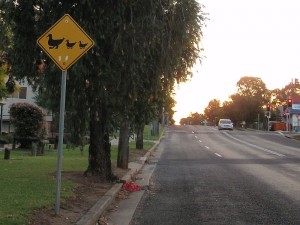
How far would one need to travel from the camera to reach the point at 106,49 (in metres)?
10.9

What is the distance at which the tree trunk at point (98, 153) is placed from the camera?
40.8ft

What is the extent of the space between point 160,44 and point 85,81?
1918mm

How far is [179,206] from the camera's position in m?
9.99

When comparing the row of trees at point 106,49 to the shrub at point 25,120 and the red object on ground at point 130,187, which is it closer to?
the red object on ground at point 130,187

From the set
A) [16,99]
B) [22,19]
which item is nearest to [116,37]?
[22,19]

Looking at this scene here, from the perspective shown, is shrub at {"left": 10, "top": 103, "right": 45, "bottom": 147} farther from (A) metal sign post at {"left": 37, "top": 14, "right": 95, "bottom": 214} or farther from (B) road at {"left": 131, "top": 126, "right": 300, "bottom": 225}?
(A) metal sign post at {"left": 37, "top": 14, "right": 95, "bottom": 214}

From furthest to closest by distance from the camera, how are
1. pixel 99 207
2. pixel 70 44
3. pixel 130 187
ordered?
pixel 130 187, pixel 99 207, pixel 70 44

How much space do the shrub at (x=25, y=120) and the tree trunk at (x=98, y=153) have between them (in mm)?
16361

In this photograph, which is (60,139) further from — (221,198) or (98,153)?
(98,153)

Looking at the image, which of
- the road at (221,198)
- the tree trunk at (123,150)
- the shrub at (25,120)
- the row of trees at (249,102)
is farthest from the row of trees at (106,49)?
the row of trees at (249,102)

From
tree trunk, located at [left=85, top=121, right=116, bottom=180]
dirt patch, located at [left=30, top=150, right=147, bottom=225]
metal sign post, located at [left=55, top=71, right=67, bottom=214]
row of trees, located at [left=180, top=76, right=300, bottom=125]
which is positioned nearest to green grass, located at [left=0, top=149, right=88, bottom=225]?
dirt patch, located at [left=30, top=150, right=147, bottom=225]

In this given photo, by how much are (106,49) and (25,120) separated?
18.7 metres

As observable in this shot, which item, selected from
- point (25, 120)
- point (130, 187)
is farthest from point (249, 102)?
point (130, 187)

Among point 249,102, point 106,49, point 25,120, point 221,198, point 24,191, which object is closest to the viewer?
point 24,191
